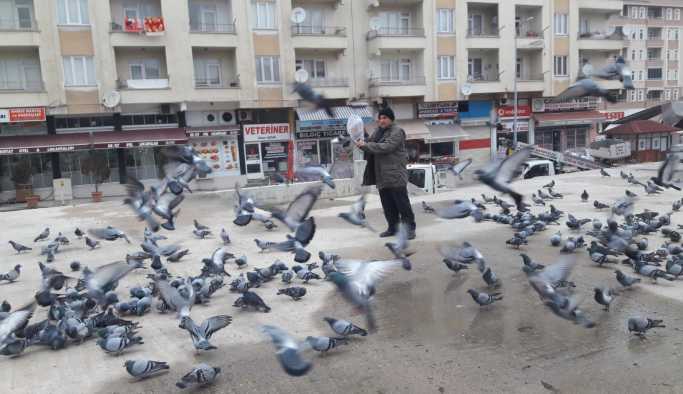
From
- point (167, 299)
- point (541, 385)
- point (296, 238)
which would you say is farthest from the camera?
point (296, 238)

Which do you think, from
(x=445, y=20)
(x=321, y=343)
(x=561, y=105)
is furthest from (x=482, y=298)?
(x=561, y=105)

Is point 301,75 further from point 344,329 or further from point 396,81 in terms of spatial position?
point 344,329

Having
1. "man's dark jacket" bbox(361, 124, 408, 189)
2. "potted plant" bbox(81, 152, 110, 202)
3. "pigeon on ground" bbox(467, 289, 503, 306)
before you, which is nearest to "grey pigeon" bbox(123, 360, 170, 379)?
"pigeon on ground" bbox(467, 289, 503, 306)

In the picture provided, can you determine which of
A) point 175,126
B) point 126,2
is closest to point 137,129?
point 175,126

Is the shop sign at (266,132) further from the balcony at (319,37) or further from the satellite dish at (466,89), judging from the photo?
the satellite dish at (466,89)

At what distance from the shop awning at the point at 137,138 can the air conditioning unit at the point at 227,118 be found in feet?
7.89

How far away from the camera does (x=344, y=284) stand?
13.7 feet

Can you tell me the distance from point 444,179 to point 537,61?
1856cm

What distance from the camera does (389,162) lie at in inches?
274

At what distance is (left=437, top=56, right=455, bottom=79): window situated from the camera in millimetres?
30562

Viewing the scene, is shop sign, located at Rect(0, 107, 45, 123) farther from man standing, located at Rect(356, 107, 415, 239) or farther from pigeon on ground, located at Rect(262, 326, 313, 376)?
pigeon on ground, located at Rect(262, 326, 313, 376)

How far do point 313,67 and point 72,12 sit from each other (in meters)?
12.2

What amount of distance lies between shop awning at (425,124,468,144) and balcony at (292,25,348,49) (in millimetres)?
7318

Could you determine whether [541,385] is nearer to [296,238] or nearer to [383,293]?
[383,293]
